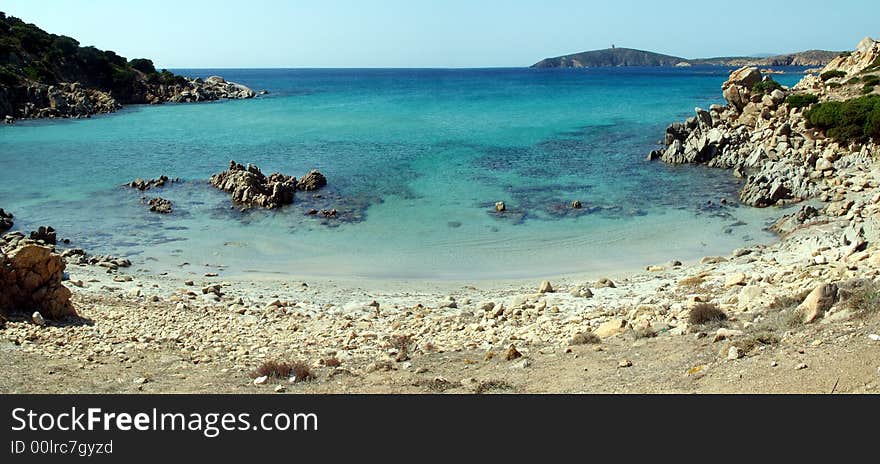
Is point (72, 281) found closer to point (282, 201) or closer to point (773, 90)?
point (282, 201)

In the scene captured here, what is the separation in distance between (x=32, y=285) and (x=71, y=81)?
3230 inches

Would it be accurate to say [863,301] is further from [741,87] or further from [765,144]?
[741,87]

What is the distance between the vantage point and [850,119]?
32.4 metres

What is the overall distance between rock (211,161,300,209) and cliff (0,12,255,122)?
1700 inches

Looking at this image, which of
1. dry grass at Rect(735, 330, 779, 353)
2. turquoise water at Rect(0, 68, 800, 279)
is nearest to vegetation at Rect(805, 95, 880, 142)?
turquoise water at Rect(0, 68, 800, 279)

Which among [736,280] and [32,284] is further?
[736,280]

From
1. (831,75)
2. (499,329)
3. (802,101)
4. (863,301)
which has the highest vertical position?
(831,75)

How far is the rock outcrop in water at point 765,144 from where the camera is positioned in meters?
27.9

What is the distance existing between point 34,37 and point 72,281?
280 feet

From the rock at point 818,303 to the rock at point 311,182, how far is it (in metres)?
25.0

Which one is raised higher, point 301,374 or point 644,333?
point 644,333

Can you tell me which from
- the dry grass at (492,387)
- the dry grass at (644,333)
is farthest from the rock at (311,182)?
the dry grass at (492,387)

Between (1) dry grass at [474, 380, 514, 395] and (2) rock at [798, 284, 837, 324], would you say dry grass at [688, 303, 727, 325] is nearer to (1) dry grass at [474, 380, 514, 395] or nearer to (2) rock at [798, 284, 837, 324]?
(2) rock at [798, 284, 837, 324]

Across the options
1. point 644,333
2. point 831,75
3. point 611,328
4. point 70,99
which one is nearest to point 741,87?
point 831,75
